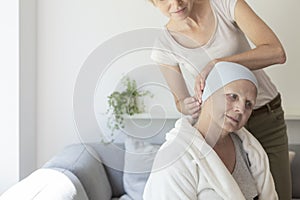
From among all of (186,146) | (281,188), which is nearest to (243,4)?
(186,146)

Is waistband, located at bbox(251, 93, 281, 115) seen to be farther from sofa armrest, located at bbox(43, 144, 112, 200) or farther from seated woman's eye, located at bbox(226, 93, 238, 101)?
sofa armrest, located at bbox(43, 144, 112, 200)

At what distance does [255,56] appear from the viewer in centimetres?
127

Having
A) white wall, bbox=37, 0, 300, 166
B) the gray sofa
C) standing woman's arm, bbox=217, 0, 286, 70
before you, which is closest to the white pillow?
the gray sofa

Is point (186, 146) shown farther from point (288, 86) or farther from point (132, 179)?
point (288, 86)

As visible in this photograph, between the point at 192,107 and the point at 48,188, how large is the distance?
1.75 ft

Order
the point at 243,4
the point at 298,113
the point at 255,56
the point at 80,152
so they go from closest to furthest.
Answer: the point at 255,56, the point at 243,4, the point at 80,152, the point at 298,113

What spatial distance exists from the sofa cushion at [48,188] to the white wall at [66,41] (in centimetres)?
71

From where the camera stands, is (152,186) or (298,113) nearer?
(152,186)

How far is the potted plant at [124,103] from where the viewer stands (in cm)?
216

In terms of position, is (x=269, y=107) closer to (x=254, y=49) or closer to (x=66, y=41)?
(x=254, y=49)

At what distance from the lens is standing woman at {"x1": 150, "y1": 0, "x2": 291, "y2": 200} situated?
1300 mm

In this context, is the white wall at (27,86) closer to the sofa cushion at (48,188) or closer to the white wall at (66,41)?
the white wall at (66,41)

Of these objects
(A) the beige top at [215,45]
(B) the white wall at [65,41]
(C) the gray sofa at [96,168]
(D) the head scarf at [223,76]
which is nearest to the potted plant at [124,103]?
(C) the gray sofa at [96,168]

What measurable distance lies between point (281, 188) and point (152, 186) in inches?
22.4
